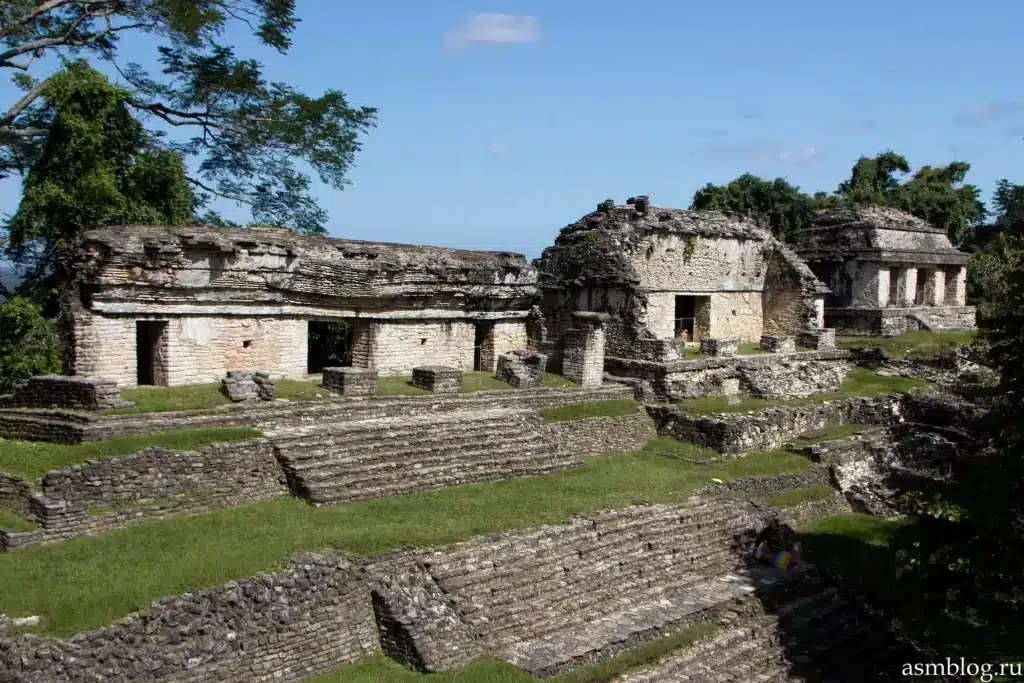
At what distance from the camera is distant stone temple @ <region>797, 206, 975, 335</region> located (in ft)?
80.1

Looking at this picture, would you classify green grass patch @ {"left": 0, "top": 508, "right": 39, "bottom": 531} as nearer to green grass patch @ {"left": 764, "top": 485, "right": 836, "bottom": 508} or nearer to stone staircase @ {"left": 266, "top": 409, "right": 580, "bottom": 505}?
stone staircase @ {"left": 266, "top": 409, "right": 580, "bottom": 505}

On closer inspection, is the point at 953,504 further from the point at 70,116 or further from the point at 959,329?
the point at 959,329

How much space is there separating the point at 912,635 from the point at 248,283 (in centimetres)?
1094

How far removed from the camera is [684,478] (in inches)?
546

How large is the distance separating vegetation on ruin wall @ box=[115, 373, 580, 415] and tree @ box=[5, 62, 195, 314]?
12.2 feet

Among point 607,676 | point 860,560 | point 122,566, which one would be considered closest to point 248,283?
point 122,566

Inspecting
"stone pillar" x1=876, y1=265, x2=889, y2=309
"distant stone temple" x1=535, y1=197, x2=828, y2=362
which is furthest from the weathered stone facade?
"stone pillar" x1=876, y1=265, x2=889, y2=309

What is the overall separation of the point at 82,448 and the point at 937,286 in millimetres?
24401

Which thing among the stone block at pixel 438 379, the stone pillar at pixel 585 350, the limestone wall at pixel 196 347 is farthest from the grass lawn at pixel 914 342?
the limestone wall at pixel 196 347

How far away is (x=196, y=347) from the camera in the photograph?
45.6ft

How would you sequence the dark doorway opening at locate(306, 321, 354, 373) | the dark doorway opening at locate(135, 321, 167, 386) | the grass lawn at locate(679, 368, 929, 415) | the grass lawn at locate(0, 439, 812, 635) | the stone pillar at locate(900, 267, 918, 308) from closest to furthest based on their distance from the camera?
1. the grass lawn at locate(0, 439, 812, 635)
2. the dark doorway opening at locate(135, 321, 167, 386)
3. the grass lawn at locate(679, 368, 929, 415)
4. the dark doorway opening at locate(306, 321, 354, 373)
5. the stone pillar at locate(900, 267, 918, 308)

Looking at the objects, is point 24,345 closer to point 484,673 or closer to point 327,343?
point 327,343

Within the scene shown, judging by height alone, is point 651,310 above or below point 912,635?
above

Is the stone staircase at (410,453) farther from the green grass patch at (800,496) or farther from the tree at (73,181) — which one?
the tree at (73,181)
